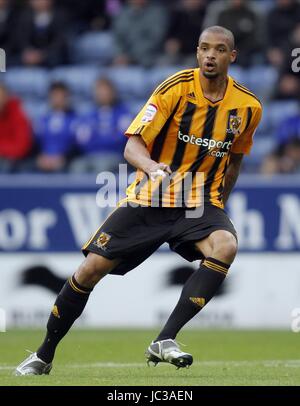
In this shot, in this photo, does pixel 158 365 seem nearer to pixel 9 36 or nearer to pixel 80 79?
pixel 80 79

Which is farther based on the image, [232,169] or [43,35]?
[43,35]

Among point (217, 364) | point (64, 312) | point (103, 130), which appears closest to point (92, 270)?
point (64, 312)

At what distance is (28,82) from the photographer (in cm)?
1605

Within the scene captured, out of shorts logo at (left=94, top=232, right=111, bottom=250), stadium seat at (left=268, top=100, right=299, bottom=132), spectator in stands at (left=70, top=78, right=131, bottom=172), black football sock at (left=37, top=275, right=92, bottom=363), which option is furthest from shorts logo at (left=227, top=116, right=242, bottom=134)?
stadium seat at (left=268, top=100, right=299, bottom=132)

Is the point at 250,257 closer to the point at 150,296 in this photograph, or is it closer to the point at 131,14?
the point at 150,296

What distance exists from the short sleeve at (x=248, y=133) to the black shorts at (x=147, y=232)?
537 mm

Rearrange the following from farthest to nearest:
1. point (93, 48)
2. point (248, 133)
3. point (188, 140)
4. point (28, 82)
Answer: point (93, 48)
point (28, 82)
point (248, 133)
point (188, 140)

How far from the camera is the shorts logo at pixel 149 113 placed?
7566mm

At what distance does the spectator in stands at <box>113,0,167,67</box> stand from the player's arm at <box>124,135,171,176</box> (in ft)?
27.6

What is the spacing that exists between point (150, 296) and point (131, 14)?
5017 millimetres

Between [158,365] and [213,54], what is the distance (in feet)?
8.04

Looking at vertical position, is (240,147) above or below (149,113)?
below

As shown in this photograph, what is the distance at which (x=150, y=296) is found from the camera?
41.5 ft

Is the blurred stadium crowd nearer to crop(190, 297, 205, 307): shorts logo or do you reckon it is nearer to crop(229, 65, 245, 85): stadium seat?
crop(229, 65, 245, 85): stadium seat
